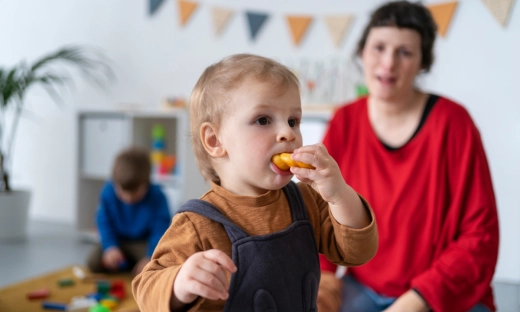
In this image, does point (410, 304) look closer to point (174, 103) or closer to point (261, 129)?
point (261, 129)

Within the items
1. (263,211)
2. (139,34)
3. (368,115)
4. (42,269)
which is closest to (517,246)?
(368,115)

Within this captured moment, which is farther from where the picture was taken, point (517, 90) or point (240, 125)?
point (517, 90)

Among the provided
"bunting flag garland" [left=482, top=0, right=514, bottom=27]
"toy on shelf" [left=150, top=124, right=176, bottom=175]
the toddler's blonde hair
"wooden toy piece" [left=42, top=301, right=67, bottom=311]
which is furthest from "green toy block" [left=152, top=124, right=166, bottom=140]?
the toddler's blonde hair

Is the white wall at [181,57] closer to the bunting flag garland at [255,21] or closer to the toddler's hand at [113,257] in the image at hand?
the bunting flag garland at [255,21]

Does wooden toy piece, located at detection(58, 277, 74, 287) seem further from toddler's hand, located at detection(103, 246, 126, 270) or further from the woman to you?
the woman

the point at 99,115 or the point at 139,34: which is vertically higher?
the point at 139,34

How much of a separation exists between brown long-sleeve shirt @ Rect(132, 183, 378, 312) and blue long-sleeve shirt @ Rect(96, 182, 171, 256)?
1.57 metres

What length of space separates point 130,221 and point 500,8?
1.91 metres

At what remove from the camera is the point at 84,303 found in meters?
1.96

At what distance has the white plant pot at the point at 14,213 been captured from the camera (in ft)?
10.6

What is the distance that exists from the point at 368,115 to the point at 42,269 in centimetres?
196

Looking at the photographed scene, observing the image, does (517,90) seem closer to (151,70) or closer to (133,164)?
(133,164)

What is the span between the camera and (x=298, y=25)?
2.92 meters

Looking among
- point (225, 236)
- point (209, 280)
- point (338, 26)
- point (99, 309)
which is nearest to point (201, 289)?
point (209, 280)
